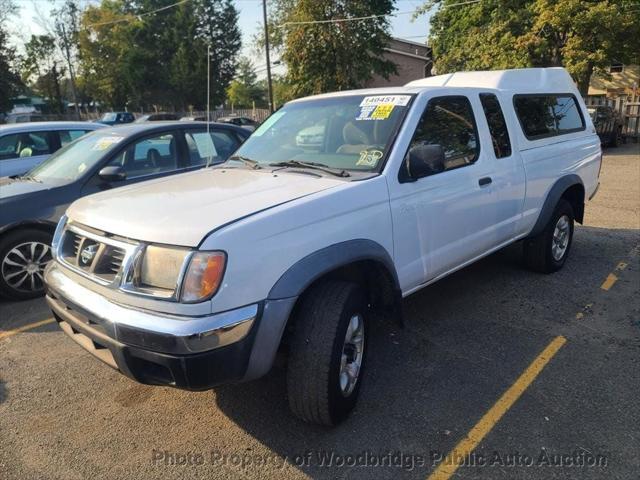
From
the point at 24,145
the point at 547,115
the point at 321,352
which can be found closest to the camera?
the point at 321,352

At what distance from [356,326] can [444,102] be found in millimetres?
1824

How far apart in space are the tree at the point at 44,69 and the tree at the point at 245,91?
21090 millimetres

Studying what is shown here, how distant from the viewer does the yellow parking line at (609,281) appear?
4773 mm

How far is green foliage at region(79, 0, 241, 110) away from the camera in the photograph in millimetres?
49719

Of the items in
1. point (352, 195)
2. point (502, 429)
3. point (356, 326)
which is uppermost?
point (352, 195)

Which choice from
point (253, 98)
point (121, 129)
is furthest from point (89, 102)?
point (121, 129)

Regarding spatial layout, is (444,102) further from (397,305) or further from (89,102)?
(89,102)

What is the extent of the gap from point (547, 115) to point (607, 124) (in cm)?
1637

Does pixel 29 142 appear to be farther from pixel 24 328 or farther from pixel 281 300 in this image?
pixel 281 300

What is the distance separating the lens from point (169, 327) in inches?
87.2

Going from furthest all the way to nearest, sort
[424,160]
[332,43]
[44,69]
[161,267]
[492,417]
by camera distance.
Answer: [44,69], [332,43], [424,160], [492,417], [161,267]

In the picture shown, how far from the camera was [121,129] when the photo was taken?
5.66 metres

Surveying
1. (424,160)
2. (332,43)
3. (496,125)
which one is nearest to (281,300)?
(424,160)

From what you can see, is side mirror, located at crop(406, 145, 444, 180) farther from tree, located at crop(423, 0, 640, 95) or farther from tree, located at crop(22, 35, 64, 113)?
tree, located at crop(22, 35, 64, 113)
